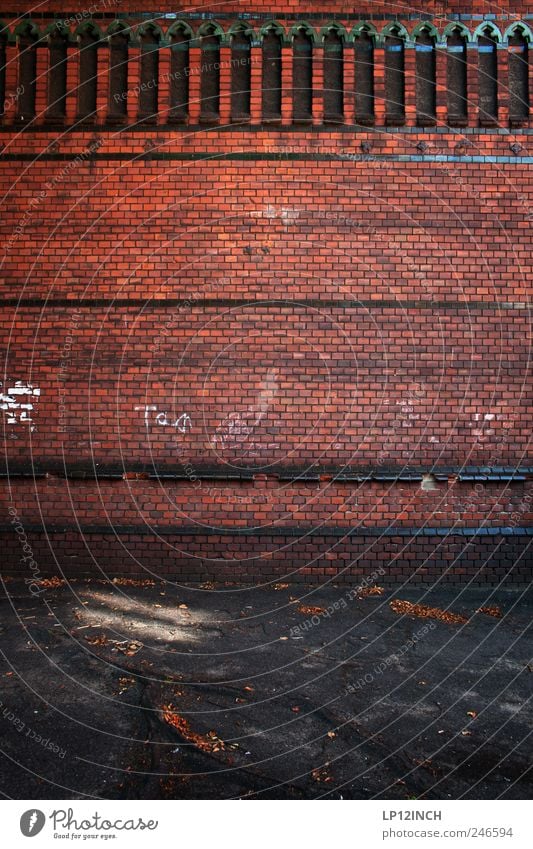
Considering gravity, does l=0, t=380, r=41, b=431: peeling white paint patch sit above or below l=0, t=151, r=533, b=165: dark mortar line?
below

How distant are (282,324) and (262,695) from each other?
14.2ft

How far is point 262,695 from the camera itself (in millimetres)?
4473

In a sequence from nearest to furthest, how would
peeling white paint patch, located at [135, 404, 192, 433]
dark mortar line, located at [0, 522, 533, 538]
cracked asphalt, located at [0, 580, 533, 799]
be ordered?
cracked asphalt, located at [0, 580, 533, 799], dark mortar line, located at [0, 522, 533, 538], peeling white paint patch, located at [135, 404, 192, 433]

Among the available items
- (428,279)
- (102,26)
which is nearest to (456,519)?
(428,279)

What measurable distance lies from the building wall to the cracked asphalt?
782 mm

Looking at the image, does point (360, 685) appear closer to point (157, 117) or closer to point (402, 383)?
point (402, 383)

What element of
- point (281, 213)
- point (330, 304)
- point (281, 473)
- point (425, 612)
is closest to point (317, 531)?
point (281, 473)

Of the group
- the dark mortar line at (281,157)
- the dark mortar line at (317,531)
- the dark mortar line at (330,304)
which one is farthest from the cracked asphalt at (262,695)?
the dark mortar line at (281,157)

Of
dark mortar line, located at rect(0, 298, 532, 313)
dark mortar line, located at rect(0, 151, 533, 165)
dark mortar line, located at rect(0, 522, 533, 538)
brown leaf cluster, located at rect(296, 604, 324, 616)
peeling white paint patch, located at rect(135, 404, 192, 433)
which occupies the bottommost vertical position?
brown leaf cluster, located at rect(296, 604, 324, 616)

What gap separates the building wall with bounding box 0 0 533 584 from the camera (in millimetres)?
7230

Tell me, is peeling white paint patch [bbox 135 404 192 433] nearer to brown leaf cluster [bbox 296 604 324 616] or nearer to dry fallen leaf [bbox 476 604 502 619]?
brown leaf cluster [bbox 296 604 324 616]

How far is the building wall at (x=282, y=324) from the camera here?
723 cm

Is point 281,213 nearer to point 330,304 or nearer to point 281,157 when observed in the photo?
point 281,157

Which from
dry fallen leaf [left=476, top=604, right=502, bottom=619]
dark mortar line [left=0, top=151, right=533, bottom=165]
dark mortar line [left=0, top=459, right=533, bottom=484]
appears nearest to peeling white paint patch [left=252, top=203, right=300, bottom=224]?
dark mortar line [left=0, top=151, right=533, bottom=165]
